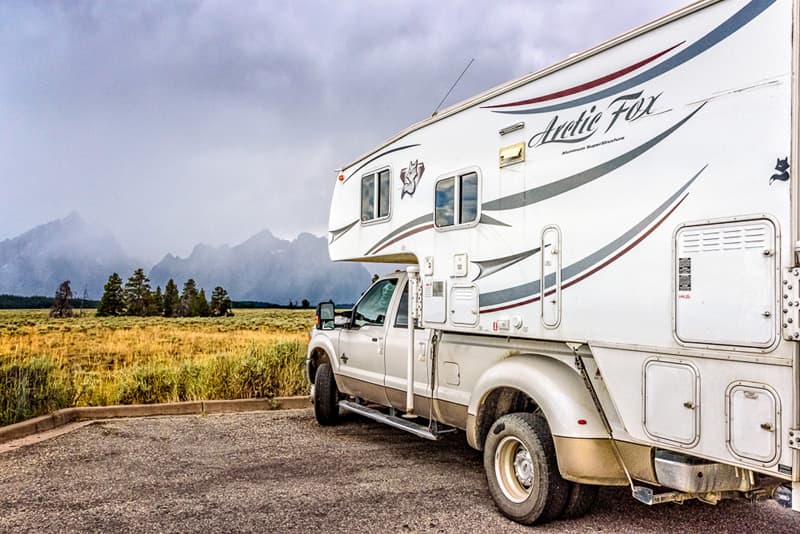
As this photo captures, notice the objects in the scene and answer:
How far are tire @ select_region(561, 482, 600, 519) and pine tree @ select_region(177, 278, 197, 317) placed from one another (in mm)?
77424

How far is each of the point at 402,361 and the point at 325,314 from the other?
6.84 feet

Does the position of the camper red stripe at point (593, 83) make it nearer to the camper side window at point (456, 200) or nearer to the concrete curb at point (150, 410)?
the camper side window at point (456, 200)

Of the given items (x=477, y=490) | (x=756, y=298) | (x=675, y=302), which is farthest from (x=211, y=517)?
(x=756, y=298)

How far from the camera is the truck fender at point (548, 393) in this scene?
4.64 meters

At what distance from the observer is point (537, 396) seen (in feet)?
16.1

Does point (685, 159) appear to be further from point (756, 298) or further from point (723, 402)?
point (723, 402)

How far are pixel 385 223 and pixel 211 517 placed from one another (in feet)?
10.8

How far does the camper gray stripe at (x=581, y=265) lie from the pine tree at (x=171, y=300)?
7768 centimetres

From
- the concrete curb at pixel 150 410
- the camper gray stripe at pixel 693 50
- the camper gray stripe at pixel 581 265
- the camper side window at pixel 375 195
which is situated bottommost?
the concrete curb at pixel 150 410

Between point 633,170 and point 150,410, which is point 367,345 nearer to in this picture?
point 150,410

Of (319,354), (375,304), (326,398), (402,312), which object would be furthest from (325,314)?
(402,312)

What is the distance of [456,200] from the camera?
6.02 meters

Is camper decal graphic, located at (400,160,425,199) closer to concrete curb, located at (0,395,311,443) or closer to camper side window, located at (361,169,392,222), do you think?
camper side window, located at (361,169,392,222)

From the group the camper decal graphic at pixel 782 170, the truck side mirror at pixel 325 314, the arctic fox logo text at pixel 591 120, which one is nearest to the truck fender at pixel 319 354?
the truck side mirror at pixel 325 314
